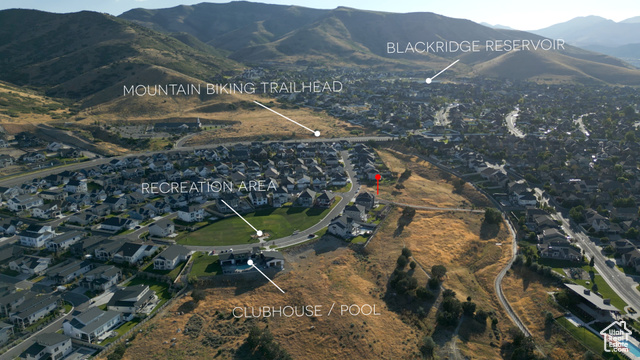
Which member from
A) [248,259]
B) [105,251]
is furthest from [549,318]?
[105,251]

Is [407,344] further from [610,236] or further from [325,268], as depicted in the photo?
[610,236]

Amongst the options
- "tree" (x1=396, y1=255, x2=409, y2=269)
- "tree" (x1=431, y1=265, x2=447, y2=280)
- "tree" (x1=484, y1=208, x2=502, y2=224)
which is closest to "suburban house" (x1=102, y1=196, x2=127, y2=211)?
"tree" (x1=396, y1=255, x2=409, y2=269)

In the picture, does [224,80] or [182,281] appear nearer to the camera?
[182,281]

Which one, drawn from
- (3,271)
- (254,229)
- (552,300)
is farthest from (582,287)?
(3,271)

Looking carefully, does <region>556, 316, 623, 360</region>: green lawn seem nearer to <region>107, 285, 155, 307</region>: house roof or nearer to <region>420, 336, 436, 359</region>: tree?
<region>420, 336, 436, 359</region>: tree

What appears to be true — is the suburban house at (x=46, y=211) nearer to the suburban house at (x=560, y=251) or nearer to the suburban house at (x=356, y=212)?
the suburban house at (x=356, y=212)

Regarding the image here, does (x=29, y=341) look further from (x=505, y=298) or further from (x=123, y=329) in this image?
(x=505, y=298)
